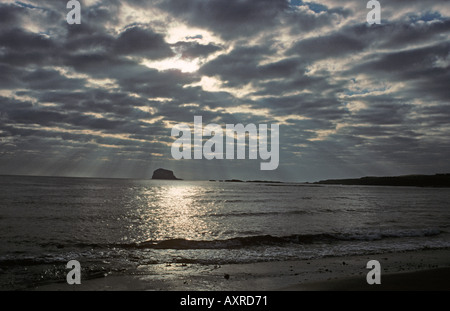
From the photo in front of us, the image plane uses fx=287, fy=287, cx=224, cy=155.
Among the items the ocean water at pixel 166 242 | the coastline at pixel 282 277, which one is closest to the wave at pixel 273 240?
the ocean water at pixel 166 242

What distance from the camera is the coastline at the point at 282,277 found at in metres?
10.6

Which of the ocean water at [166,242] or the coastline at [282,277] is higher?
the coastline at [282,277]

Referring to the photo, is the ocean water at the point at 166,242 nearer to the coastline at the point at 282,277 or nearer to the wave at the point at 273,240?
the wave at the point at 273,240

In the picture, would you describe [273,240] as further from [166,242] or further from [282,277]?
[282,277]

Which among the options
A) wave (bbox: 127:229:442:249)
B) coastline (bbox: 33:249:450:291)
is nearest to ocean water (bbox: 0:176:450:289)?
wave (bbox: 127:229:442:249)

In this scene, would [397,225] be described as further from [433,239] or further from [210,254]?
[210,254]

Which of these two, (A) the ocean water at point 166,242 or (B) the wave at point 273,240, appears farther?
(B) the wave at point 273,240

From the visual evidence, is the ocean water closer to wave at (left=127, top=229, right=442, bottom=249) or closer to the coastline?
wave at (left=127, top=229, right=442, bottom=249)

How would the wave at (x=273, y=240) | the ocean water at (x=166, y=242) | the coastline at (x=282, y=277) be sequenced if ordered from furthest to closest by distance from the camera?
the wave at (x=273, y=240), the ocean water at (x=166, y=242), the coastline at (x=282, y=277)

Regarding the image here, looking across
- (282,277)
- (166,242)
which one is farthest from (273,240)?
(282,277)

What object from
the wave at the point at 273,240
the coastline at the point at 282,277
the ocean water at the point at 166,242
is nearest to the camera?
the coastline at the point at 282,277

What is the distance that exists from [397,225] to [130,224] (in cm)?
2685

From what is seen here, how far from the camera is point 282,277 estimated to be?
1208cm
